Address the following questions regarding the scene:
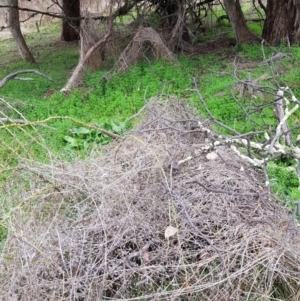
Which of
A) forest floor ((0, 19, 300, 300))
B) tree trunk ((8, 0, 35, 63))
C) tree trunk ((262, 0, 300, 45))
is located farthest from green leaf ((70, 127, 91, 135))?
tree trunk ((262, 0, 300, 45))

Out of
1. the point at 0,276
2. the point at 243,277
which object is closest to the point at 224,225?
the point at 243,277

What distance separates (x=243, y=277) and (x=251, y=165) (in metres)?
1.12

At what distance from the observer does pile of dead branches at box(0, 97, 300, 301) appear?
2.37 metres

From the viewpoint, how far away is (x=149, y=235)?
2.62 m

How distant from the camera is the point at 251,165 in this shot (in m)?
3.24

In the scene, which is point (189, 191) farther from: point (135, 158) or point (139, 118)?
point (139, 118)

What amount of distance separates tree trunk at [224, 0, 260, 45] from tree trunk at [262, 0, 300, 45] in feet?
0.92

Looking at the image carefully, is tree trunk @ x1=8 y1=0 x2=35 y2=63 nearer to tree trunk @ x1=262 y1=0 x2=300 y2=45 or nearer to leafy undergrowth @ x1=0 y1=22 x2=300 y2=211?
leafy undergrowth @ x1=0 y1=22 x2=300 y2=211

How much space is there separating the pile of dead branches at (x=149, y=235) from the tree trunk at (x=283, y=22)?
177 inches

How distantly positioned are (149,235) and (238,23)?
531 cm

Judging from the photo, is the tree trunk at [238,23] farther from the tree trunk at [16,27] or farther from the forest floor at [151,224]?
the tree trunk at [16,27]

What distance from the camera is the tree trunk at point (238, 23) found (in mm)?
6871

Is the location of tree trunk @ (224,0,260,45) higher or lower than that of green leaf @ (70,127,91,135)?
higher

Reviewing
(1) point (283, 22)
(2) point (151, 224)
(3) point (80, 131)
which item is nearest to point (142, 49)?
(3) point (80, 131)
